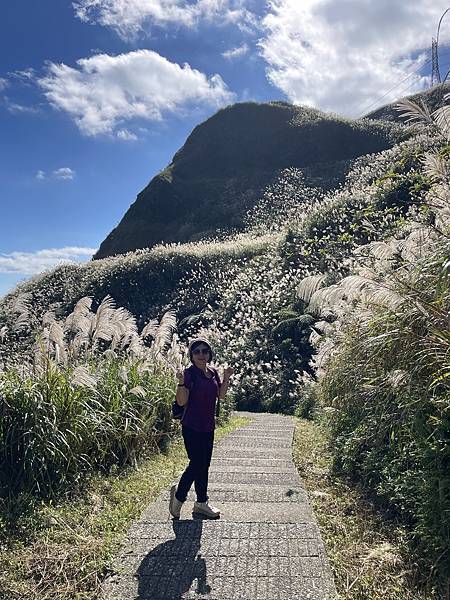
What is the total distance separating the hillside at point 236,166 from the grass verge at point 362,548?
31.5 m

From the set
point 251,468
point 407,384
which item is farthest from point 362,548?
point 251,468

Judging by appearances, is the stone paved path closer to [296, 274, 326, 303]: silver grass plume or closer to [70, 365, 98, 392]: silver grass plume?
[70, 365, 98, 392]: silver grass plume

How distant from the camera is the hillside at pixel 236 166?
38719 millimetres

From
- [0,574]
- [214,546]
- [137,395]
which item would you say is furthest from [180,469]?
[0,574]

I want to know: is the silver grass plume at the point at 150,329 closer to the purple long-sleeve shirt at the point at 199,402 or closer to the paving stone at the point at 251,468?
the paving stone at the point at 251,468

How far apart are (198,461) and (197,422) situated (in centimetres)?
31

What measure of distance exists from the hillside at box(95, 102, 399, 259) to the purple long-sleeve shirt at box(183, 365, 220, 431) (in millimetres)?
31475

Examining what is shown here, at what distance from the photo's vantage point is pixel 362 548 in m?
3.54

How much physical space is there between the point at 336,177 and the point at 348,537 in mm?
34165

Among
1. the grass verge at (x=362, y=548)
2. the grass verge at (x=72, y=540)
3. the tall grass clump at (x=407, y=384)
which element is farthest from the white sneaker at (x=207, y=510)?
the tall grass clump at (x=407, y=384)

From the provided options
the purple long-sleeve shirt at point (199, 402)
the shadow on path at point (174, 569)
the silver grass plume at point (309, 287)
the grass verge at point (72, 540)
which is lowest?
the grass verge at point (72, 540)

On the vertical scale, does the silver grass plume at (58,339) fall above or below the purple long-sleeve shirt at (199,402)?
above

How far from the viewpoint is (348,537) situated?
3.74 meters

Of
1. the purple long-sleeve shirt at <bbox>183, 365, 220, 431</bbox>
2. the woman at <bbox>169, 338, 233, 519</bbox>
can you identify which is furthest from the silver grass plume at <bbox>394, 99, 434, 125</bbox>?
the purple long-sleeve shirt at <bbox>183, 365, 220, 431</bbox>
